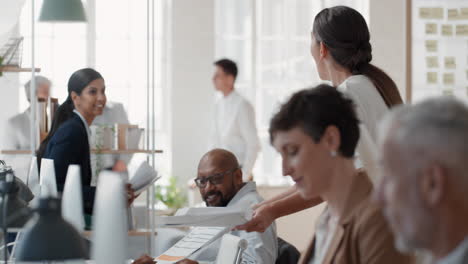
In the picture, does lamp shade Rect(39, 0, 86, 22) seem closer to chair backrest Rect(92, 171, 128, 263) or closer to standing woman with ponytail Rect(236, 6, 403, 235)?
standing woman with ponytail Rect(236, 6, 403, 235)

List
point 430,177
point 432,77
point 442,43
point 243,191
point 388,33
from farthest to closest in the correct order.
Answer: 1. point 388,33
2. point 432,77
3. point 442,43
4. point 243,191
5. point 430,177

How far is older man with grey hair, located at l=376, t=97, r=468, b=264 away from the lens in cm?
124

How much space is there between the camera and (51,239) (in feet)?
5.60

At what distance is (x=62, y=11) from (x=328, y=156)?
3913 millimetres

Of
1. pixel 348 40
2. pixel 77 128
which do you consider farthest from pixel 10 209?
pixel 77 128

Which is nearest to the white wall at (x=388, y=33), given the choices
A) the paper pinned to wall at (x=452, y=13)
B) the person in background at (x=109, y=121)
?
the paper pinned to wall at (x=452, y=13)

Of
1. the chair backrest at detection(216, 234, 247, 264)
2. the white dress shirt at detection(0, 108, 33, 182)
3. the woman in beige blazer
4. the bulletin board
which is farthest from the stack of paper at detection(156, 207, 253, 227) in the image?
the bulletin board

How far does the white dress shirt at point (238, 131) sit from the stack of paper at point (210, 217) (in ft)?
15.9

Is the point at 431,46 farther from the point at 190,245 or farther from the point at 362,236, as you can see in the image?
the point at 362,236

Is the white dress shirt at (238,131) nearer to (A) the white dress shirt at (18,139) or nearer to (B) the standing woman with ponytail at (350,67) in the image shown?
(A) the white dress shirt at (18,139)

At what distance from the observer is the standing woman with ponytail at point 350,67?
2641 mm

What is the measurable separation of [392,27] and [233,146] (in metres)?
2.39

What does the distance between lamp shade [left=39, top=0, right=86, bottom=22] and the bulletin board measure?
2.34 m

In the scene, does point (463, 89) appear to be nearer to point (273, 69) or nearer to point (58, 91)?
point (273, 69)
